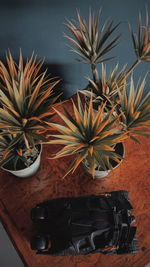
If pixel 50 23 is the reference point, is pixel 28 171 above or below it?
below

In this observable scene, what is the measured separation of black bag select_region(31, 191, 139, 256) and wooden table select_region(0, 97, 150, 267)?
54 mm

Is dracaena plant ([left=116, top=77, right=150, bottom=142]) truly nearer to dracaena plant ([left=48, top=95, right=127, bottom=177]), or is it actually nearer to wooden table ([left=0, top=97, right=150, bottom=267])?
dracaena plant ([left=48, top=95, right=127, bottom=177])

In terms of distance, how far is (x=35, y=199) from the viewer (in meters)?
1.05

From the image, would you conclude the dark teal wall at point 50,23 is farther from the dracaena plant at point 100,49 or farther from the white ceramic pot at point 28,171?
the white ceramic pot at point 28,171

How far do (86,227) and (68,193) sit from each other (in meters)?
0.20

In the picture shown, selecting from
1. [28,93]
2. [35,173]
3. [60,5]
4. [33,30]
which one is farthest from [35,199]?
[60,5]

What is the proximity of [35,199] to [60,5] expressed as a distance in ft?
3.25

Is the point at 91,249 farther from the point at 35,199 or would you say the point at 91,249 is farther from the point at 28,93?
the point at 28,93

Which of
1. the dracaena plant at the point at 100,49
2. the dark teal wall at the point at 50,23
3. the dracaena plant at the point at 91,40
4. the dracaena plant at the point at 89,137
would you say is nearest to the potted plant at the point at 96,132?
the dracaena plant at the point at 89,137

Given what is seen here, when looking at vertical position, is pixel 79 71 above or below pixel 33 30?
below

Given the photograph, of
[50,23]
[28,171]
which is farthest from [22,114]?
[50,23]

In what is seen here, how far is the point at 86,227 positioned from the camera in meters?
0.90


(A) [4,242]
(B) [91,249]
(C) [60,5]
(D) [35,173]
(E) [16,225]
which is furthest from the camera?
(A) [4,242]

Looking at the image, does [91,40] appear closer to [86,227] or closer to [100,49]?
[100,49]
